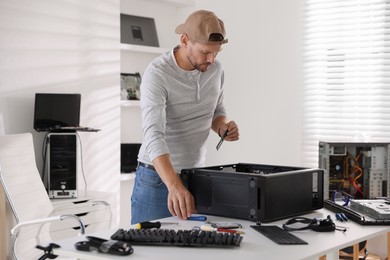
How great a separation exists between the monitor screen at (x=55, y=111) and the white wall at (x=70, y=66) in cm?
9

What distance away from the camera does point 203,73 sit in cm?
258

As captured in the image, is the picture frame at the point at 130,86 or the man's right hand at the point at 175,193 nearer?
the man's right hand at the point at 175,193

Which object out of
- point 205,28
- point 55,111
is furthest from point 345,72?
point 205,28

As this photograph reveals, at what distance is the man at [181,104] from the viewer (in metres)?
2.36

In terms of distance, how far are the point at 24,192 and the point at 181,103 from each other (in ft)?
4.09

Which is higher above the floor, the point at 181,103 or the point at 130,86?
the point at 130,86

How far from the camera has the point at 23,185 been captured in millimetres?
3293

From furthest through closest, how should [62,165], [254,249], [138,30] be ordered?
[138,30] → [62,165] → [254,249]

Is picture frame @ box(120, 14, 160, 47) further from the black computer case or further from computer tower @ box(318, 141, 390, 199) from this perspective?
the black computer case

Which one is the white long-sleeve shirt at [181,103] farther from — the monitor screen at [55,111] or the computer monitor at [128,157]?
the computer monitor at [128,157]

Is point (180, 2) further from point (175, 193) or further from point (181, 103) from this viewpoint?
point (175, 193)

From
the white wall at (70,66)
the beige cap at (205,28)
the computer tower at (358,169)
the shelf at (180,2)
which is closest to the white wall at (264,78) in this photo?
the shelf at (180,2)

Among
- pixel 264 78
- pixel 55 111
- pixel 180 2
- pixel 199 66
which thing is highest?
pixel 180 2

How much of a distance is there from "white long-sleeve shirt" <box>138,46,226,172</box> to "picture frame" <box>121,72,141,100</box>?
218 cm
